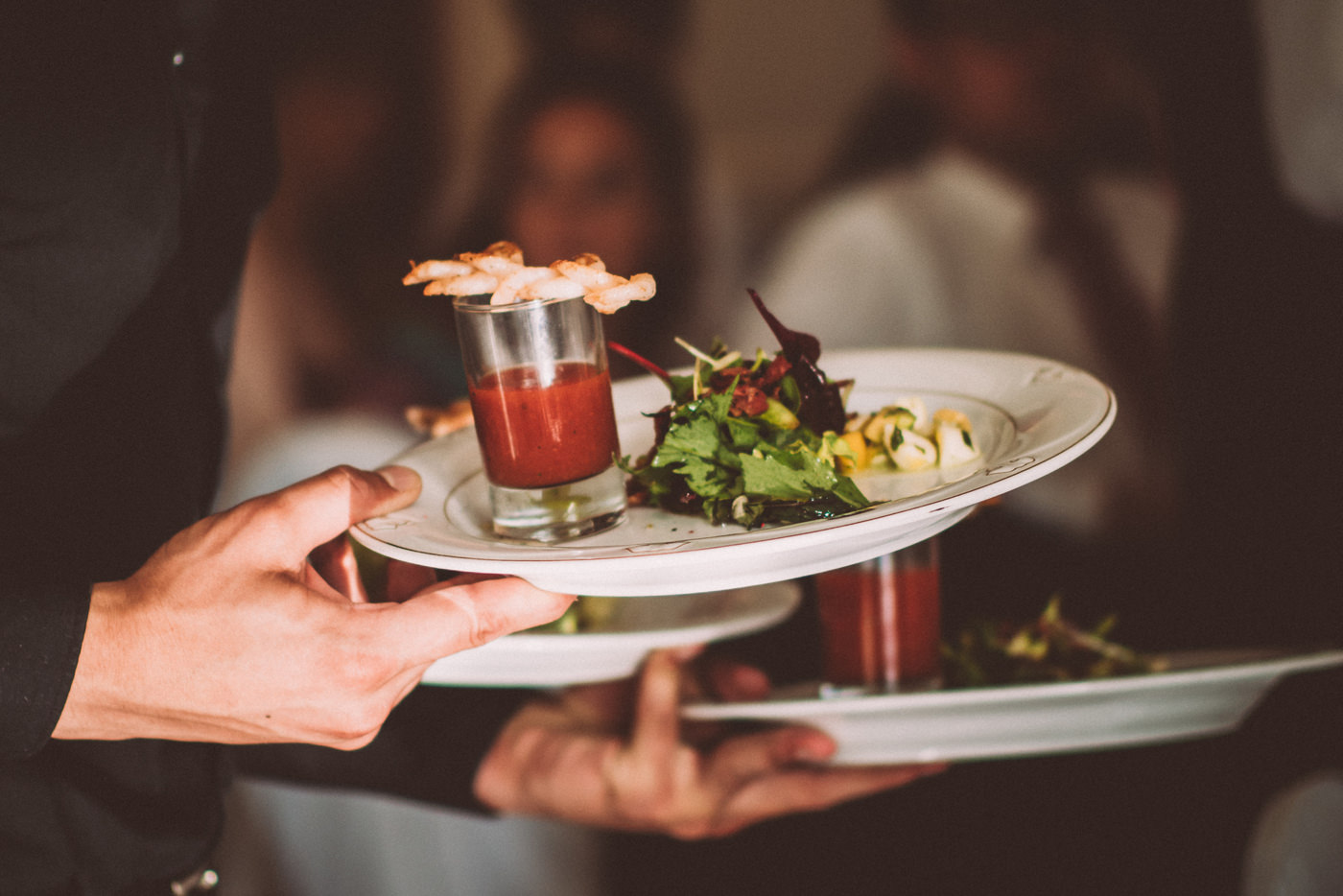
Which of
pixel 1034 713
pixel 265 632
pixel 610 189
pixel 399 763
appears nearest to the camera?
pixel 265 632

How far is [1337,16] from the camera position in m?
2.48

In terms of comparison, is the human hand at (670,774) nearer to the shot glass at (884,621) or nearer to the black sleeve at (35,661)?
the shot glass at (884,621)

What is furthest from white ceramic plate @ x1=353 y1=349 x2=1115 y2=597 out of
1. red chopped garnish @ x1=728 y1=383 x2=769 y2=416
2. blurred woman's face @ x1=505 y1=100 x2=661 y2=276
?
blurred woman's face @ x1=505 y1=100 x2=661 y2=276

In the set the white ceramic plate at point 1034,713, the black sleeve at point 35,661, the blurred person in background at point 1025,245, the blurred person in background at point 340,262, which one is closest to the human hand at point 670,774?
the white ceramic plate at point 1034,713

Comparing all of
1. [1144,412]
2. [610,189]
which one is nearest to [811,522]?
[1144,412]

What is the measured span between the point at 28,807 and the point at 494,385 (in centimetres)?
108

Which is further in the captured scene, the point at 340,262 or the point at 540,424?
the point at 340,262

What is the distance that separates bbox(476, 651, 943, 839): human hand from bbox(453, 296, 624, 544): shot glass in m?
0.46

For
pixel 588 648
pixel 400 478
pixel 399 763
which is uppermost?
pixel 400 478

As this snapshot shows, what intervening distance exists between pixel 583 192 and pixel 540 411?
Result: 283 cm

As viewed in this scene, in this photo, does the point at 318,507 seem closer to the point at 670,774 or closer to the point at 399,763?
the point at 670,774

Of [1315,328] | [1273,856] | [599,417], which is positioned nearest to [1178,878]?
[1273,856]

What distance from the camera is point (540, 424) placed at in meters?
1.23

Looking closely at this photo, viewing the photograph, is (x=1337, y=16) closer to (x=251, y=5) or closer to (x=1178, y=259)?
(x=1178, y=259)
